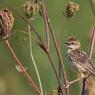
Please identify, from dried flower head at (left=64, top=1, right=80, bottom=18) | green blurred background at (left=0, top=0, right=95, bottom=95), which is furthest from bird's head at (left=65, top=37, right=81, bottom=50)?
green blurred background at (left=0, top=0, right=95, bottom=95)

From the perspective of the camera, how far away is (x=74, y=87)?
19.2 feet

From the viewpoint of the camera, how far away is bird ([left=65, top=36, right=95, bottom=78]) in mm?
4595

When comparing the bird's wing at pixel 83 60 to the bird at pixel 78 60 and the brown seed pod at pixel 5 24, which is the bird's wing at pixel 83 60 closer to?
the bird at pixel 78 60

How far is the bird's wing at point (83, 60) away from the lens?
15.3 feet

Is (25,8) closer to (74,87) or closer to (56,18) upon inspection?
(74,87)

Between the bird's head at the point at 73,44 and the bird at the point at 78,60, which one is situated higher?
the bird's head at the point at 73,44

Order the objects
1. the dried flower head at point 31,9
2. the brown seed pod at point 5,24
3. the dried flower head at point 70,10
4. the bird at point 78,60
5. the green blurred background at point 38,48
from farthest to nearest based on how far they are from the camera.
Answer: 1. the green blurred background at point 38,48
2. the bird at point 78,60
3. the dried flower head at point 70,10
4. the dried flower head at point 31,9
5. the brown seed pod at point 5,24

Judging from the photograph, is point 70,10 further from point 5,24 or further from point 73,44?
point 73,44

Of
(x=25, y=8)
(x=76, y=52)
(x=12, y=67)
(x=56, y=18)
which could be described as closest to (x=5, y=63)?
(x=12, y=67)

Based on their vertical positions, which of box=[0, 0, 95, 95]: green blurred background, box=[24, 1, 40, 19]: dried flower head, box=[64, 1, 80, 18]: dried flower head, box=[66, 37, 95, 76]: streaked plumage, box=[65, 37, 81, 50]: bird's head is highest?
box=[24, 1, 40, 19]: dried flower head

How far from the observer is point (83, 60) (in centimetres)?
477

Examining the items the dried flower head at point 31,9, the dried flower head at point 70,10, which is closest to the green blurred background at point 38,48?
the dried flower head at point 70,10

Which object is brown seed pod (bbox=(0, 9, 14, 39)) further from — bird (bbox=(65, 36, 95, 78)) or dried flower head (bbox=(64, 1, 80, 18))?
bird (bbox=(65, 36, 95, 78))

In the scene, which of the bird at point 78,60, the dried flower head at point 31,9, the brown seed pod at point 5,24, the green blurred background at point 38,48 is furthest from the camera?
the green blurred background at point 38,48
